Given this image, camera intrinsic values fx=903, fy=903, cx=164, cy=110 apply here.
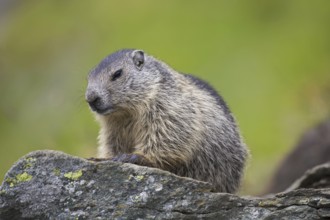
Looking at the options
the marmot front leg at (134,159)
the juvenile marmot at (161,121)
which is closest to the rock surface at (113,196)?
the marmot front leg at (134,159)

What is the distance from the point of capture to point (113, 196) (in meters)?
8.61

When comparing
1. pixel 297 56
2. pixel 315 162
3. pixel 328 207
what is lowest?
pixel 328 207

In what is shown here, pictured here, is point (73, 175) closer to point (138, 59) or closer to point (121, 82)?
point (121, 82)

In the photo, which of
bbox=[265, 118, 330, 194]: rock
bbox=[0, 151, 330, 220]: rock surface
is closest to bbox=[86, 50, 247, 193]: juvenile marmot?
bbox=[0, 151, 330, 220]: rock surface

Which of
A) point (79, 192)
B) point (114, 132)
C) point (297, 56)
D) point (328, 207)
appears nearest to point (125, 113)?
point (114, 132)

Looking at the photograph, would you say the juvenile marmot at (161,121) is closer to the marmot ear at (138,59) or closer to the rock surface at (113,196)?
the marmot ear at (138,59)

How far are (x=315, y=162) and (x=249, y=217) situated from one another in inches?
258

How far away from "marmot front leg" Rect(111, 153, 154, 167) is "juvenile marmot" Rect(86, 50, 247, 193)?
2 cm

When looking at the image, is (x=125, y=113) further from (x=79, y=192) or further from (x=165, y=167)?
(x=79, y=192)

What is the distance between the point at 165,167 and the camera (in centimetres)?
1029

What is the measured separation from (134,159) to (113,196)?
3.83ft

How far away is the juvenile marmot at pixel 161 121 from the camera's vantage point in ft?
33.7

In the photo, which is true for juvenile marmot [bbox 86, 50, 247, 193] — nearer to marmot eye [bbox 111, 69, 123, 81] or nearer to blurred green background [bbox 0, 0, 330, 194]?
marmot eye [bbox 111, 69, 123, 81]

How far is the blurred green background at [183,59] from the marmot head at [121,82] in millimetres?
7019
